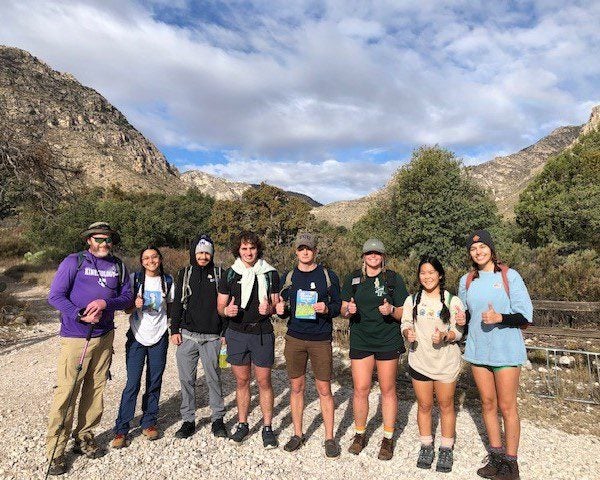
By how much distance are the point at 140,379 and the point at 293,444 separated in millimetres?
1538

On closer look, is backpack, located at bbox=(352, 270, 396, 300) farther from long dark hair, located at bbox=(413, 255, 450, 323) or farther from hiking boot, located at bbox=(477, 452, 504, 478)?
hiking boot, located at bbox=(477, 452, 504, 478)

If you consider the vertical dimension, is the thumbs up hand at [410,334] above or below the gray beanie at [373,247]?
below

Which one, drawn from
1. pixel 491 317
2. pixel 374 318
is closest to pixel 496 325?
pixel 491 317

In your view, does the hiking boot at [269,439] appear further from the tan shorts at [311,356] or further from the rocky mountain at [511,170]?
the rocky mountain at [511,170]

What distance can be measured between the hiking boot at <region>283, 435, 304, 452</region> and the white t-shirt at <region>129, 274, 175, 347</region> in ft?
5.12

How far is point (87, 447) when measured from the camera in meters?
3.41

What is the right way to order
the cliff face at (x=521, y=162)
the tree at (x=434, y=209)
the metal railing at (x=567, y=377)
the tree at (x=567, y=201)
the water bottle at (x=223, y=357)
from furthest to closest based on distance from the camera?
the cliff face at (x=521, y=162) → the tree at (x=567, y=201) → the tree at (x=434, y=209) → the metal railing at (x=567, y=377) → the water bottle at (x=223, y=357)

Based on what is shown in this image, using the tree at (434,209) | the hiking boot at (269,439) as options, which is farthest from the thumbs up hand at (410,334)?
the tree at (434,209)

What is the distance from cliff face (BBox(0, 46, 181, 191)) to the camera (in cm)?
5225

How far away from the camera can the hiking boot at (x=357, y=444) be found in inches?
142

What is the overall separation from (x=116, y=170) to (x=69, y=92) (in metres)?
25.9

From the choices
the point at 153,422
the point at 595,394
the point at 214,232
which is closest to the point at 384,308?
the point at 153,422

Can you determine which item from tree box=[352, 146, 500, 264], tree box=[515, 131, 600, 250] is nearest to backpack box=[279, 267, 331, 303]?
tree box=[352, 146, 500, 264]

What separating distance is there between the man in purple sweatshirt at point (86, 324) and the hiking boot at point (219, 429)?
1.01m
